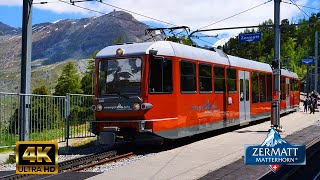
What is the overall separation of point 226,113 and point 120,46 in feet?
20.3

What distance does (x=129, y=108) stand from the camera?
44.9ft

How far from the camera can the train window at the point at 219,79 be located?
57.7 feet

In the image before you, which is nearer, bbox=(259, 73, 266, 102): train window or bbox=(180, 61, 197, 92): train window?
bbox=(180, 61, 197, 92): train window

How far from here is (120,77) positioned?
1409 cm

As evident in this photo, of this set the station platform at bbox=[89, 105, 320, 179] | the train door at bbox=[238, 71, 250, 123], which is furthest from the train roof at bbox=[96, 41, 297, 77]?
the train door at bbox=[238, 71, 250, 123]

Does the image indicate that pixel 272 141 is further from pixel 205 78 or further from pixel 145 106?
pixel 205 78

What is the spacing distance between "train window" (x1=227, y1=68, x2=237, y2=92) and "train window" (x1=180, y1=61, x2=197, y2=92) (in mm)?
3773

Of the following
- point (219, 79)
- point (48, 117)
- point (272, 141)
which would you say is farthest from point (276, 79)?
point (272, 141)

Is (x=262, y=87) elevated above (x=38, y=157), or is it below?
above

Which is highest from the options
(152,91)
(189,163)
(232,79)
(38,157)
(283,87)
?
(232,79)

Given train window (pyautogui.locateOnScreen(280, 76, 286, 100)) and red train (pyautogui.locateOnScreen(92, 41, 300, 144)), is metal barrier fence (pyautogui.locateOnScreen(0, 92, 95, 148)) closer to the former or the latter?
red train (pyautogui.locateOnScreen(92, 41, 300, 144))

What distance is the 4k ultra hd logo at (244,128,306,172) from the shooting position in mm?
5340

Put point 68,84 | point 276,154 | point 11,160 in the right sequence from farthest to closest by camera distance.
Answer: point 68,84, point 11,160, point 276,154

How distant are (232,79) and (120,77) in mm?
6998
